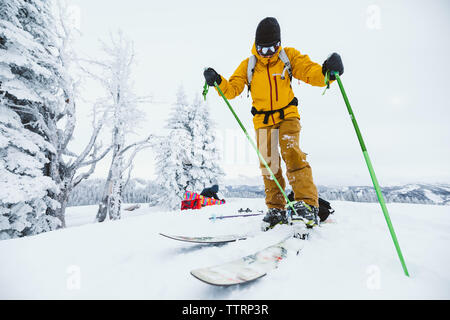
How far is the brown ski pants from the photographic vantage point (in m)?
2.48

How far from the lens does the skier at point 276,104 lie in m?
2.51

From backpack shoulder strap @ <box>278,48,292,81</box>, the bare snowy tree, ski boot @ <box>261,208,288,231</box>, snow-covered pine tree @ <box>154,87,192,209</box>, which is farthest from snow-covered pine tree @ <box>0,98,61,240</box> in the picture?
snow-covered pine tree @ <box>154,87,192,209</box>

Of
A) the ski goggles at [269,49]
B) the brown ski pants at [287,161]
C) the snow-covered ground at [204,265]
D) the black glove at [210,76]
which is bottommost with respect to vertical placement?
the snow-covered ground at [204,265]

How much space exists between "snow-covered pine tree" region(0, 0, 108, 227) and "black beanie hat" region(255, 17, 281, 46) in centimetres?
659

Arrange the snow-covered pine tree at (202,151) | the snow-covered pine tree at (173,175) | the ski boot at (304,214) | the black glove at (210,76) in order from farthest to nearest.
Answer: the snow-covered pine tree at (202,151) < the snow-covered pine tree at (173,175) < the black glove at (210,76) < the ski boot at (304,214)

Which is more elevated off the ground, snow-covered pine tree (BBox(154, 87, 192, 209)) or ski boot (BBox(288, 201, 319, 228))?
snow-covered pine tree (BBox(154, 87, 192, 209))

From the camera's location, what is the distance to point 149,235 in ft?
7.24

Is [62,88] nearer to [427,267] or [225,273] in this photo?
[225,273]

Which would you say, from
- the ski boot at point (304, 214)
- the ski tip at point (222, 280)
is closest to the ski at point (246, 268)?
the ski tip at point (222, 280)

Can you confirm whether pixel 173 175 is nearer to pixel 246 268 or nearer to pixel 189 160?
pixel 189 160

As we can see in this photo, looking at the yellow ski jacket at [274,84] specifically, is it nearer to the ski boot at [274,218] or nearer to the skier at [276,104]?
the skier at [276,104]

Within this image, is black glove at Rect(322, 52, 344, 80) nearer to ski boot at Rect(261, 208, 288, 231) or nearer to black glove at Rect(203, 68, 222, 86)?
black glove at Rect(203, 68, 222, 86)

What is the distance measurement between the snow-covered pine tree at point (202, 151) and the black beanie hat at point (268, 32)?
481 inches
